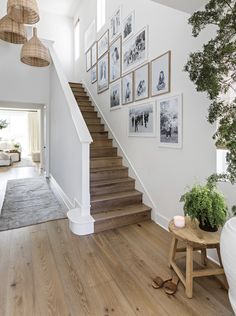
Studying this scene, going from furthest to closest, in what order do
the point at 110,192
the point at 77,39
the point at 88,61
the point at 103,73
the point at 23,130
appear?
the point at 23,130
the point at 77,39
the point at 88,61
the point at 103,73
the point at 110,192

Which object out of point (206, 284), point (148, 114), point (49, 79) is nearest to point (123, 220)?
point (206, 284)

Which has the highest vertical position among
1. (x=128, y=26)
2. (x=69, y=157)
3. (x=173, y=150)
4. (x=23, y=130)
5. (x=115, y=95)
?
(x=128, y=26)

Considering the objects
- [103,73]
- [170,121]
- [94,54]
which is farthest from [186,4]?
[94,54]

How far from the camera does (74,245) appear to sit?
8.39ft

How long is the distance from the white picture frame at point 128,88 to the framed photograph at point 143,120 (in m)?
0.19

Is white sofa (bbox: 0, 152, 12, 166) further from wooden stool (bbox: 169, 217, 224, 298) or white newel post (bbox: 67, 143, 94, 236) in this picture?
wooden stool (bbox: 169, 217, 224, 298)

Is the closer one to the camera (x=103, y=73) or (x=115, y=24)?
(x=115, y=24)

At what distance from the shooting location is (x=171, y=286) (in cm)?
184

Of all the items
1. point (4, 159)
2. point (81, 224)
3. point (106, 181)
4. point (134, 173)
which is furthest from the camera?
→ point (4, 159)

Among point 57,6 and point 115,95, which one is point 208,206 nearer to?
point 115,95

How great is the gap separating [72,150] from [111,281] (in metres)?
2.07

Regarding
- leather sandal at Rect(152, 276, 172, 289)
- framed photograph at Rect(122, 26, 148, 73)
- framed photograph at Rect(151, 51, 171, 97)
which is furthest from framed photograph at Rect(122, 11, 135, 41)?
leather sandal at Rect(152, 276, 172, 289)

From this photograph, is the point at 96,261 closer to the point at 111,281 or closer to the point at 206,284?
the point at 111,281

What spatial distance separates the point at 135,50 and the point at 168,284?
339cm
